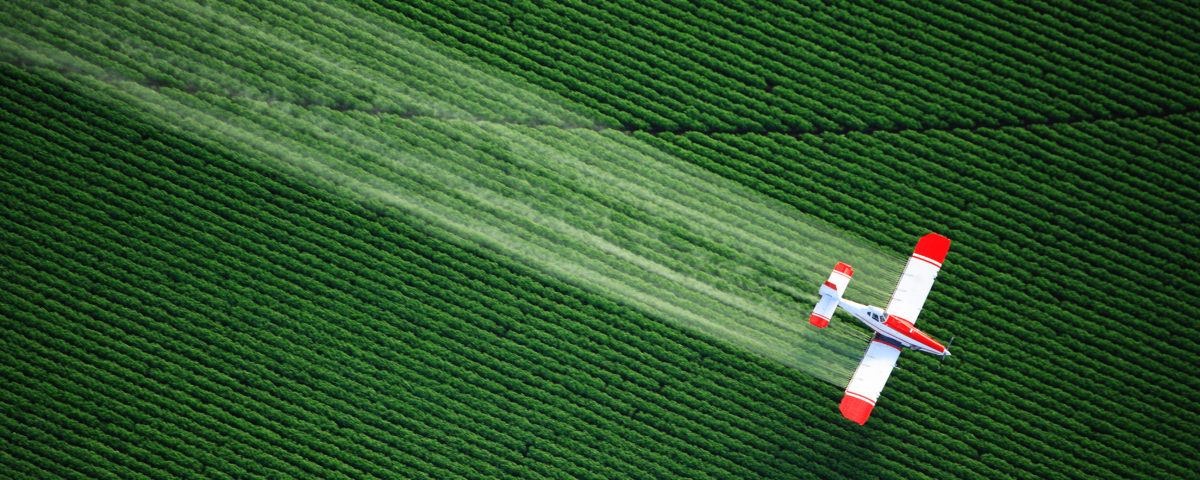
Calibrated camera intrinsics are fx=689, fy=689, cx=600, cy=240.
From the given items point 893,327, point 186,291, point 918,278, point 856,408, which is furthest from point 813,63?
point 186,291

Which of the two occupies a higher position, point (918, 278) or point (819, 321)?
point (918, 278)

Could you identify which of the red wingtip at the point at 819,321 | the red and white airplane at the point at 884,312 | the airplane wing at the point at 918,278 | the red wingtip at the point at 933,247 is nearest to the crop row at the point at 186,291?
the red and white airplane at the point at 884,312

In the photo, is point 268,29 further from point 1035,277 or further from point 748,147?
point 1035,277

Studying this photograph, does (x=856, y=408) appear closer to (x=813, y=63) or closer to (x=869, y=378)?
(x=869, y=378)

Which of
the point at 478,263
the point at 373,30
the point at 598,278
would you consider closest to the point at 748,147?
the point at 598,278

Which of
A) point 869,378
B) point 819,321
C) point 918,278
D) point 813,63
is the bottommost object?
point 869,378

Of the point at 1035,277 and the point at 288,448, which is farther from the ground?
the point at 1035,277
